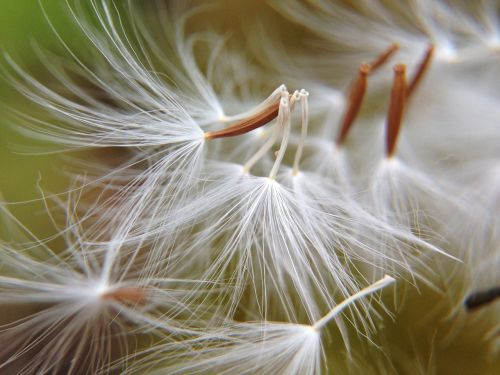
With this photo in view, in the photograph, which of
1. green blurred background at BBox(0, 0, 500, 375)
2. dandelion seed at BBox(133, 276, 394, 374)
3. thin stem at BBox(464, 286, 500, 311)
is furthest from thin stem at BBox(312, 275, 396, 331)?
thin stem at BBox(464, 286, 500, 311)

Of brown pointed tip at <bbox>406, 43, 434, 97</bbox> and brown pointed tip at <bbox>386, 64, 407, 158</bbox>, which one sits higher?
brown pointed tip at <bbox>406, 43, 434, 97</bbox>

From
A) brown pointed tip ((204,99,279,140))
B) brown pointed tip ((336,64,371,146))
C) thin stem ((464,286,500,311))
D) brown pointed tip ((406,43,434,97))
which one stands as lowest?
thin stem ((464,286,500,311))

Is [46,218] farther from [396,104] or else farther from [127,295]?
[396,104]

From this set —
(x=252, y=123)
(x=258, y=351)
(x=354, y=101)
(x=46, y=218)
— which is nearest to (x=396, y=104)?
(x=354, y=101)

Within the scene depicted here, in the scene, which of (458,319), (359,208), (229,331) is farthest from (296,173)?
(458,319)

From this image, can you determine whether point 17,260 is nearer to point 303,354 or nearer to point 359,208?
point 303,354

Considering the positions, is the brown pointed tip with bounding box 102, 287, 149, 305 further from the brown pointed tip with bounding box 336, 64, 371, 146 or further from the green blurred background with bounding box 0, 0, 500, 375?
the brown pointed tip with bounding box 336, 64, 371, 146
